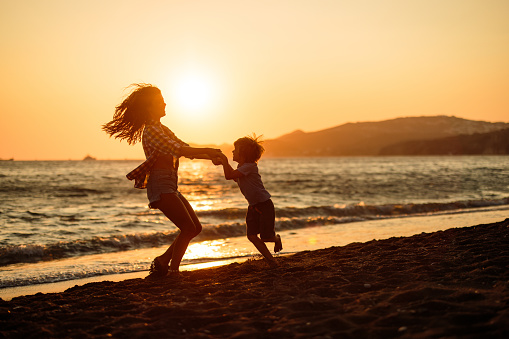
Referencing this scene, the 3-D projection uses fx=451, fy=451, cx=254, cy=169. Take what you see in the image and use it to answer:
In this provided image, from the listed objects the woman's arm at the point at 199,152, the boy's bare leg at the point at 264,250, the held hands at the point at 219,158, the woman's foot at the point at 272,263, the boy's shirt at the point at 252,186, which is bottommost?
the woman's foot at the point at 272,263

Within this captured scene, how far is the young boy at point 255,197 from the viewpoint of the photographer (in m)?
6.35

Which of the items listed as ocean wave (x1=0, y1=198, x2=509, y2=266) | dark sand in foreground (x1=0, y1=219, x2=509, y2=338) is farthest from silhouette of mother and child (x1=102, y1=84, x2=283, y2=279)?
ocean wave (x1=0, y1=198, x2=509, y2=266)

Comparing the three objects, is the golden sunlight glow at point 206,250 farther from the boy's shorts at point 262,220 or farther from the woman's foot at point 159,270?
the woman's foot at point 159,270

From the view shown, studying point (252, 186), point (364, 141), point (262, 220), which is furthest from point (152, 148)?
point (364, 141)

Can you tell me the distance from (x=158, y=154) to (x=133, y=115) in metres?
0.67

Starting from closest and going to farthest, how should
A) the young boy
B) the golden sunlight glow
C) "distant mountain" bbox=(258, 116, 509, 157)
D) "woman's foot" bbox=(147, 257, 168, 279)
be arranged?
1. "woman's foot" bbox=(147, 257, 168, 279)
2. the young boy
3. the golden sunlight glow
4. "distant mountain" bbox=(258, 116, 509, 157)

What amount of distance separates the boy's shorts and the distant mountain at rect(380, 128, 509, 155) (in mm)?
141165

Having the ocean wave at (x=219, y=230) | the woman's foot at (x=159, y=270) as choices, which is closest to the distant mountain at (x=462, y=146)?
the ocean wave at (x=219, y=230)

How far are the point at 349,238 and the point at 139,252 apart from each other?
473 cm

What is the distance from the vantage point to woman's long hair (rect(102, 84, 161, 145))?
19.0 feet

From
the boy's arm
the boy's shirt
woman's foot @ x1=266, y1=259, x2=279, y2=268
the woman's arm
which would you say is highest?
the woman's arm

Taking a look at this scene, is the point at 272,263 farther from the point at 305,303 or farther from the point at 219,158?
the point at 305,303

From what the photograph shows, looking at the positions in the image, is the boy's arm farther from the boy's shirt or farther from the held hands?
the boy's shirt

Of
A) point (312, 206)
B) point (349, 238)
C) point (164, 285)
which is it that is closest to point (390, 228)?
point (349, 238)
